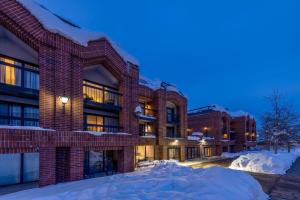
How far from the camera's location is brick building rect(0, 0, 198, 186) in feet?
48.9

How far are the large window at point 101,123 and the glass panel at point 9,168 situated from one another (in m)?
5.62

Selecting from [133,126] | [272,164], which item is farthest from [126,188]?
[272,164]

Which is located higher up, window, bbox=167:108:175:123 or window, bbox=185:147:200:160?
window, bbox=167:108:175:123

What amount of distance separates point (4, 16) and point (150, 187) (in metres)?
11.2

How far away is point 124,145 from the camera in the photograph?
70.8 ft

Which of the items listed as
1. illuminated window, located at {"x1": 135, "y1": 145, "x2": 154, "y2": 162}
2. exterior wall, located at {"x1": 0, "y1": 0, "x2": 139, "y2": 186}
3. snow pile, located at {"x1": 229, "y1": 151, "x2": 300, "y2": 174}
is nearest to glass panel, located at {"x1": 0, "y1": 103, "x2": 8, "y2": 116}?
exterior wall, located at {"x1": 0, "y1": 0, "x2": 139, "y2": 186}

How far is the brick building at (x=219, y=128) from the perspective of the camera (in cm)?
4944

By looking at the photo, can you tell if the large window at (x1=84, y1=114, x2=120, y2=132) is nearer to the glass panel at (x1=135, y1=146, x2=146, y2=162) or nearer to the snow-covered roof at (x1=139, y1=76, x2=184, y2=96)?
the glass panel at (x1=135, y1=146, x2=146, y2=162)

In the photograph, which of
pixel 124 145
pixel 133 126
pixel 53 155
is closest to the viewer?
pixel 53 155

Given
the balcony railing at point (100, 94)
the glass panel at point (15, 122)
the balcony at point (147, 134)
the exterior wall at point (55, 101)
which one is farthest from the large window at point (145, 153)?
the glass panel at point (15, 122)

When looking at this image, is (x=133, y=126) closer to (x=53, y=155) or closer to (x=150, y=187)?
(x=53, y=155)

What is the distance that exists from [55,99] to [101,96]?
604cm

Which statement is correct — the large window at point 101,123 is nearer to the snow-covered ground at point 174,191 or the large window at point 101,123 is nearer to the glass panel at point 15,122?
the glass panel at point 15,122

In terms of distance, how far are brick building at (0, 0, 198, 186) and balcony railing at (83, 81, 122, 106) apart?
8cm
